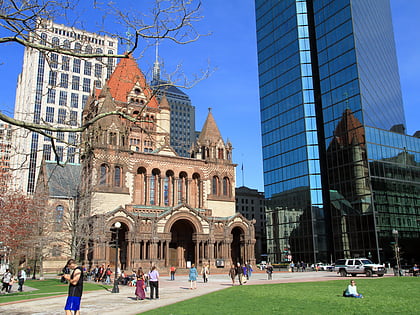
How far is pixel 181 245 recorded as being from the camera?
54.3m

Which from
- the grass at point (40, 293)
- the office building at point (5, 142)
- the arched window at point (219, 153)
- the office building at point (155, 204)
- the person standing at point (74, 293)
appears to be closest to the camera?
the person standing at point (74, 293)

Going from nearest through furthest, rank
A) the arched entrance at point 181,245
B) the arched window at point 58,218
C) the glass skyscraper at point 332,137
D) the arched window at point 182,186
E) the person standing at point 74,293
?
the person standing at point 74,293
the arched window at point 58,218
the arched entrance at point 181,245
the arched window at point 182,186
the glass skyscraper at point 332,137

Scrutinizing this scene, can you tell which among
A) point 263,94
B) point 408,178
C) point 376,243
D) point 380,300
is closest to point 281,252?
point 376,243

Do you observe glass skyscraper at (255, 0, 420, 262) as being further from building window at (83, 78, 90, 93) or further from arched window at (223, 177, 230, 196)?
building window at (83, 78, 90, 93)

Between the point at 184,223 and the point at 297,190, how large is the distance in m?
26.8

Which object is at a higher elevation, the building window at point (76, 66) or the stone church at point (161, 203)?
the building window at point (76, 66)

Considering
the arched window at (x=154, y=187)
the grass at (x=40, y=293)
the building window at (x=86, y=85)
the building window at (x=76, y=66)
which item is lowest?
the grass at (x=40, y=293)

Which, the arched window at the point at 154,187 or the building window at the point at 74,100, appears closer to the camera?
the arched window at the point at 154,187

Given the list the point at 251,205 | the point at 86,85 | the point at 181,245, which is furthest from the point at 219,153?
the point at 86,85

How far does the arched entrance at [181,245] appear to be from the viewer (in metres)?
53.9

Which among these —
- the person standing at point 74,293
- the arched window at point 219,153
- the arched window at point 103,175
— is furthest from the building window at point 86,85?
the person standing at point 74,293

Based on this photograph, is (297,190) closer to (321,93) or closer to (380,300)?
(321,93)

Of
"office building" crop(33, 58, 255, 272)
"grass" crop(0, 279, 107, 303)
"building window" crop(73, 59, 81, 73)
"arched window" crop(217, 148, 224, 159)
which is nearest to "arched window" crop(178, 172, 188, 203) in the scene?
"office building" crop(33, 58, 255, 272)

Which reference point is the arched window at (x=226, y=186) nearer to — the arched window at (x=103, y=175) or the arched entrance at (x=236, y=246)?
the arched entrance at (x=236, y=246)
